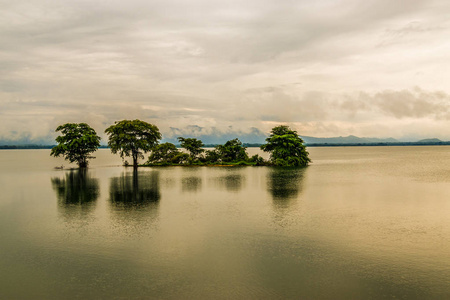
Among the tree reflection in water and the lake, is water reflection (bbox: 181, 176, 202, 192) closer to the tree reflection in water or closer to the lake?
the lake

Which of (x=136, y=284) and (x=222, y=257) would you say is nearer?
(x=136, y=284)

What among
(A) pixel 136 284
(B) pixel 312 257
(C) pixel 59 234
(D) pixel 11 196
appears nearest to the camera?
(A) pixel 136 284

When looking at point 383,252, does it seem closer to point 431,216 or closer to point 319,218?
point 319,218

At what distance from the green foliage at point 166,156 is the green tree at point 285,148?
854 inches

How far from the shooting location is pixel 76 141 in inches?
2933

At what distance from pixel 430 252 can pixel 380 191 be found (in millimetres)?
23794

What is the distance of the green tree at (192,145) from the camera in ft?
282

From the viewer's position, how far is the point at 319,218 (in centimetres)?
2784

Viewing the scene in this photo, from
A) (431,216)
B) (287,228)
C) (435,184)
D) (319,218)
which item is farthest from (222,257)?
(435,184)

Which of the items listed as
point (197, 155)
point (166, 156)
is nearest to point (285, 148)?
point (197, 155)

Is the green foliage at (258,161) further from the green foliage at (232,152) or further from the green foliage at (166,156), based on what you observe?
the green foliage at (166,156)

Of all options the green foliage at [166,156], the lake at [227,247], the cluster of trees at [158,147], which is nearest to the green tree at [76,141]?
the cluster of trees at [158,147]

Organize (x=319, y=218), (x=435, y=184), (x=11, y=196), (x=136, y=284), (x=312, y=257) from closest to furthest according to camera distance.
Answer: (x=136, y=284) → (x=312, y=257) → (x=319, y=218) → (x=11, y=196) → (x=435, y=184)

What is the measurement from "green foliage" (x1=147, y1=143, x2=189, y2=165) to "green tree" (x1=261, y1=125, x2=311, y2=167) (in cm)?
2168
